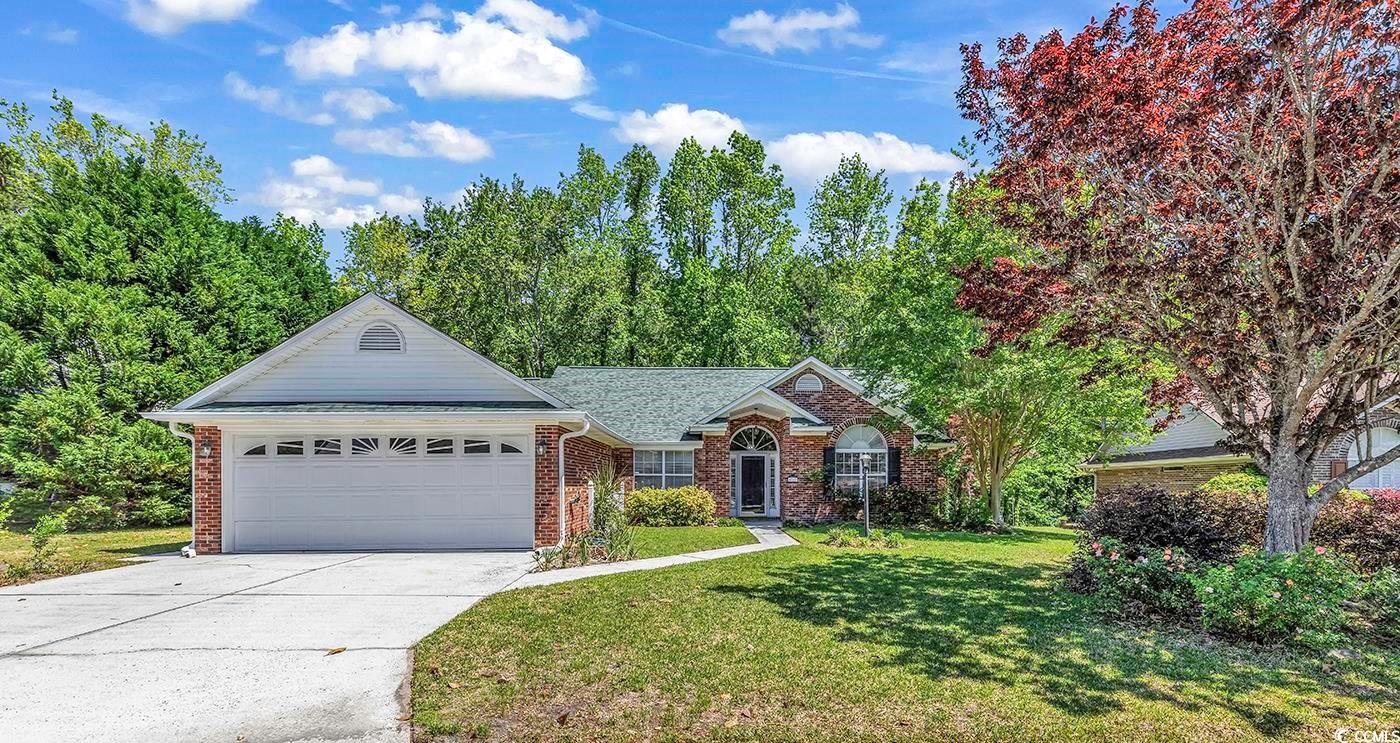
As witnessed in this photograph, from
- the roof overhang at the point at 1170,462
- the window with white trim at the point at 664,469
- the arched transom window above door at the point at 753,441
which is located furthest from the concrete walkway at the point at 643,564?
the roof overhang at the point at 1170,462

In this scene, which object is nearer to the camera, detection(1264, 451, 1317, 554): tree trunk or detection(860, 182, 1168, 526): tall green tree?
detection(1264, 451, 1317, 554): tree trunk

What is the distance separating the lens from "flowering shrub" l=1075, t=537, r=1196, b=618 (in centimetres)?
786

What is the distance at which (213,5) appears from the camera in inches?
430

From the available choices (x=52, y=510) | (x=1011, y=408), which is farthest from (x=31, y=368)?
(x=1011, y=408)

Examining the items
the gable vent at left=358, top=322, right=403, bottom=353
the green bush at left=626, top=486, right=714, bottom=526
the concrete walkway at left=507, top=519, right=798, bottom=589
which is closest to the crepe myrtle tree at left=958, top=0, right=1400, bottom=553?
the concrete walkway at left=507, top=519, right=798, bottom=589

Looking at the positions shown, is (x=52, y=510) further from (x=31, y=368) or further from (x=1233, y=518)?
(x=1233, y=518)

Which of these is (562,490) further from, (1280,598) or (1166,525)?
(1280,598)

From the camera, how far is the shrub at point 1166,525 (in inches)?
349

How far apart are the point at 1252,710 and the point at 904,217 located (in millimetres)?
24837

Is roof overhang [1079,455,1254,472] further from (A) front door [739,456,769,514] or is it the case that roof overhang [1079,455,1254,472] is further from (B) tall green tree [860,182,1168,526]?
(A) front door [739,456,769,514]

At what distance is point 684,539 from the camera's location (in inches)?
593

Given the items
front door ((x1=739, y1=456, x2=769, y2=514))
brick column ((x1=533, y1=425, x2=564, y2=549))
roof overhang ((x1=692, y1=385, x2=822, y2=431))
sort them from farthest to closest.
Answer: front door ((x1=739, y1=456, x2=769, y2=514)) < roof overhang ((x1=692, y1=385, x2=822, y2=431)) < brick column ((x1=533, y1=425, x2=564, y2=549))

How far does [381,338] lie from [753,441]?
11.0 m
